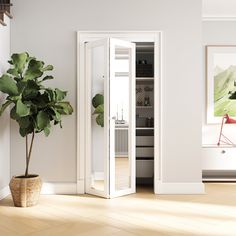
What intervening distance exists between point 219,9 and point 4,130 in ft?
12.8

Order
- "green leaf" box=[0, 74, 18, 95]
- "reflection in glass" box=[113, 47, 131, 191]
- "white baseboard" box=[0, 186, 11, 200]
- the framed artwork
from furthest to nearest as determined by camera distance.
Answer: the framed artwork, "reflection in glass" box=[113, 47, 131, 191], "white baseboard" box=[0, 186, 11, 200], "green leaf" box=[0, 74, 18, 95]

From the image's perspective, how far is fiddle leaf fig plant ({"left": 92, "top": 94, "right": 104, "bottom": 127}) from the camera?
5023mm

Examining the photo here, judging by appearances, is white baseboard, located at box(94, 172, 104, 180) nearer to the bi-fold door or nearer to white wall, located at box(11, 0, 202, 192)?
the bi-fold door

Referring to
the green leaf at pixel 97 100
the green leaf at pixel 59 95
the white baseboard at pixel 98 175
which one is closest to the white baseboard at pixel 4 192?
the white baseboard at pixel 98 175

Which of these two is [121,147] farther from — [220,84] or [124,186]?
[220,84]

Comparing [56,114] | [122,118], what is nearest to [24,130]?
[56,114]

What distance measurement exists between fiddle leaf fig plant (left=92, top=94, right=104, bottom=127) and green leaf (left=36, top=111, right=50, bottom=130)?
2.72 ft

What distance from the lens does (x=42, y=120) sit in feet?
14.5

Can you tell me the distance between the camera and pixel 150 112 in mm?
5875

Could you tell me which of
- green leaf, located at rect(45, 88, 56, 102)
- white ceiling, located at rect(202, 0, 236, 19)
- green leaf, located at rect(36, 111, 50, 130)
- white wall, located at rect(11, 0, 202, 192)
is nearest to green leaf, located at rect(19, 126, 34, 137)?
green leaf, located at rect(36, 111, 50, 130)

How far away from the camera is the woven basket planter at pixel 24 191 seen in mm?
4414

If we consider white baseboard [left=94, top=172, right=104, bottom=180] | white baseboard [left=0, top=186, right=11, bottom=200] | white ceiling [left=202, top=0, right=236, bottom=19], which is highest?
white ceiling [left=202, top=0, right=236, bottom=19]

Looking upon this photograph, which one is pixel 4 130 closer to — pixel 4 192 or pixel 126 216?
pixel 4 192

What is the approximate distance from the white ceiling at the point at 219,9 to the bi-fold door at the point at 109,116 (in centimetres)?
164
